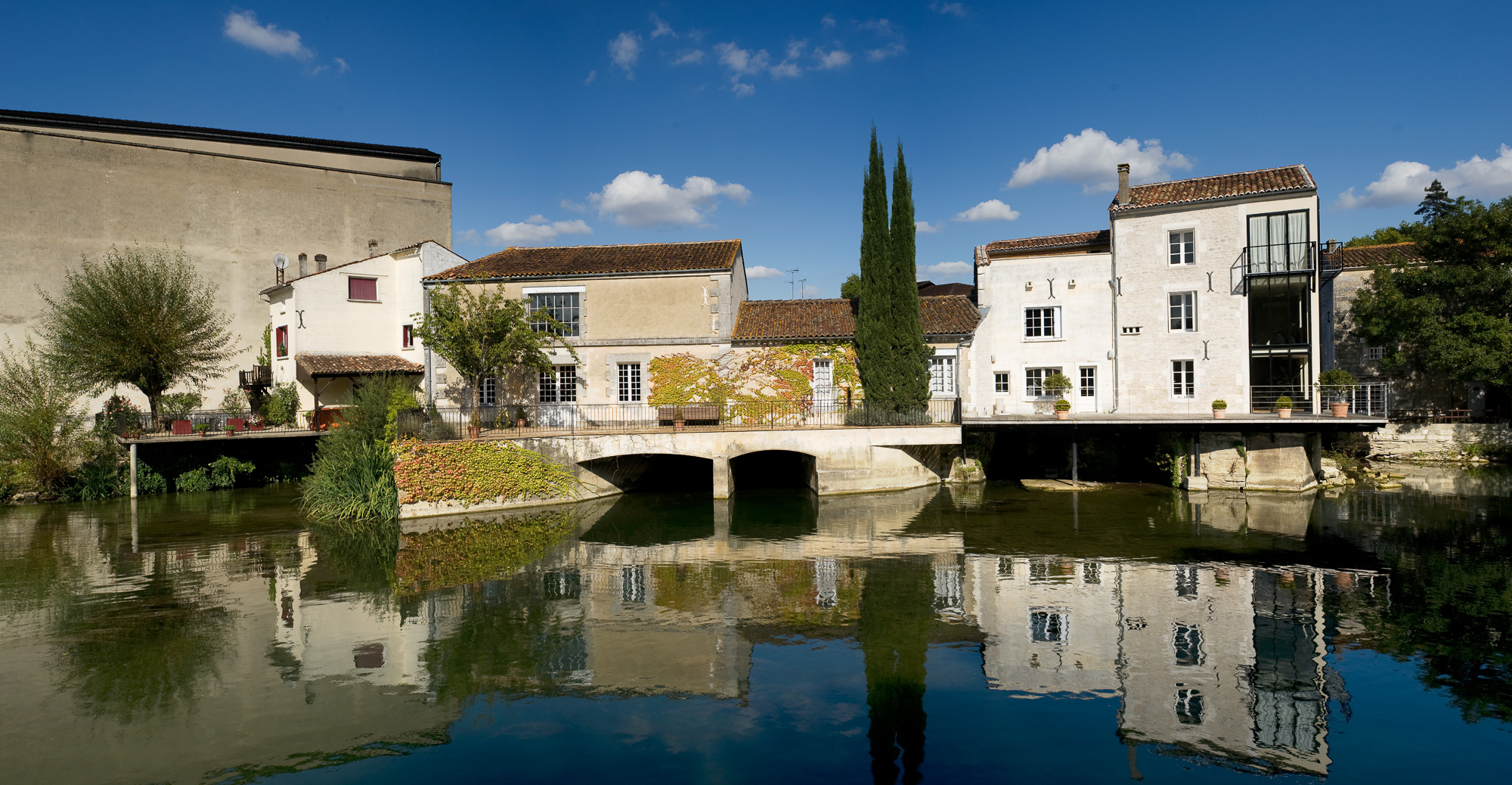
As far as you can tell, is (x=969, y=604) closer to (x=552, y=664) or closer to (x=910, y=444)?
(x=552, y=664)

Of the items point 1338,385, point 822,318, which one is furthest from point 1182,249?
point 822,318

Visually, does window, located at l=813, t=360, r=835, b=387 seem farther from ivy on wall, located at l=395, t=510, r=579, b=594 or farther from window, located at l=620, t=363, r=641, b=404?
ivy on wall, located at l=395, t=510, r=579, b=594

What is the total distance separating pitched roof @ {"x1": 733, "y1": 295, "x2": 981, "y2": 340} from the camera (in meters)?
24.9

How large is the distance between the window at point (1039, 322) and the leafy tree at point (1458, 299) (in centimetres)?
1148

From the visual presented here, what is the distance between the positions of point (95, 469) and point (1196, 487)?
107 ft

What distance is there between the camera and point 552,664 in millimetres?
9609

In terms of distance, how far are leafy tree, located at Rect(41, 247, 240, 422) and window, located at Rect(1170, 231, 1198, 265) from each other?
3220 centimetres

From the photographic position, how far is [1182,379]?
25.6 m

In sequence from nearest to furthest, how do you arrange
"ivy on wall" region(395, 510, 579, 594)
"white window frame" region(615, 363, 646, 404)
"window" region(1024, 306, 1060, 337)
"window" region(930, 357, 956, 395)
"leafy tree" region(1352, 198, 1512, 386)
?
"ivy on wall" region(395, 510, 579, 594), "leafy tree" region(1352, 198, 1512, 386), "window" region(930, 357, 956, 395), "white window frame" region(615, 363, 646, 404), "window" region(1024, 306, 1060, 337)

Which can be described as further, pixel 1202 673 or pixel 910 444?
pixel 910 444

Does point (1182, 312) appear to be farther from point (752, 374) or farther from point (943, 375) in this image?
point (752, 374)

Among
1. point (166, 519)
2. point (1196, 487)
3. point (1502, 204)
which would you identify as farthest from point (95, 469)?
point (1502, 204)

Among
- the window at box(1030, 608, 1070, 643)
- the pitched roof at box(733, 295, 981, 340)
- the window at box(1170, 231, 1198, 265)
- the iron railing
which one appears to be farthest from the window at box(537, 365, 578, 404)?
the window at box(1170, 231, 1198, 265)

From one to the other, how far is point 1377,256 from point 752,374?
81.7 ft
